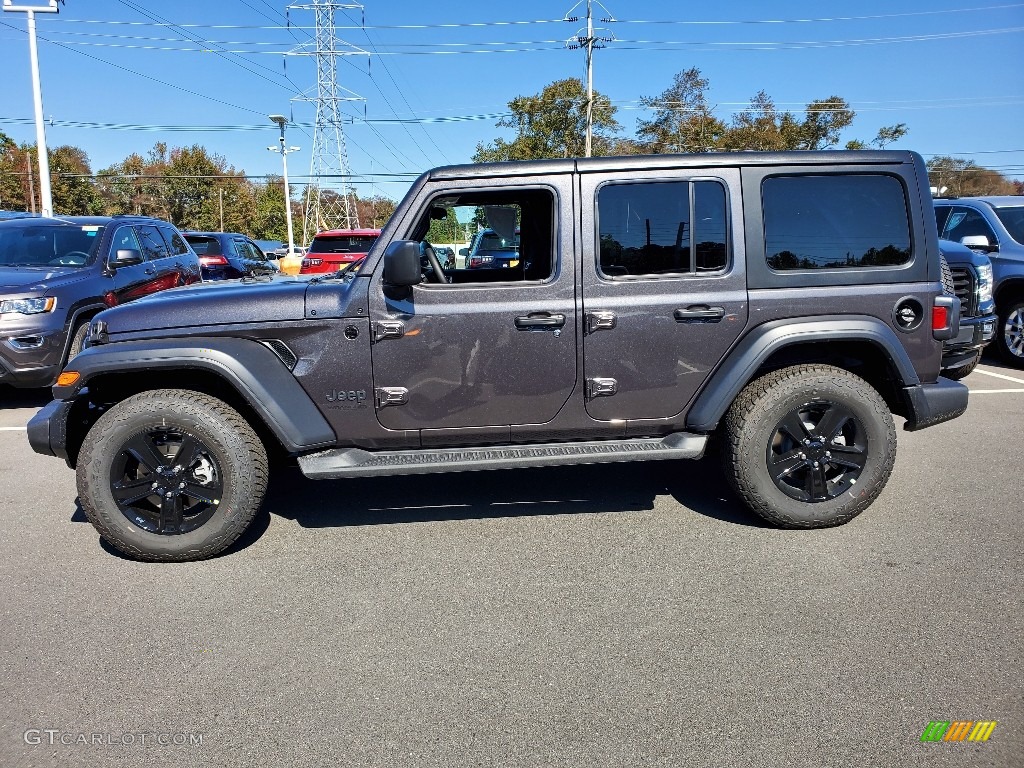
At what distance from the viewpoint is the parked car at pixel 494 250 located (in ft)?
16.0

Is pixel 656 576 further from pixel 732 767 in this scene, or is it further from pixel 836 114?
pixel 836 114

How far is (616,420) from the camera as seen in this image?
4.09m

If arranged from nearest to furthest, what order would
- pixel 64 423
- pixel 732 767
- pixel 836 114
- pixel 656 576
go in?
pixel 732 767, pixel 656 576, pixel 64 423, pixel 836 114

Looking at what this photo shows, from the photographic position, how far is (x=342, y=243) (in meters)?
13.0

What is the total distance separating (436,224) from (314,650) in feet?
8.21

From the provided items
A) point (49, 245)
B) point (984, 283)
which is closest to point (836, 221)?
point (984, 283)

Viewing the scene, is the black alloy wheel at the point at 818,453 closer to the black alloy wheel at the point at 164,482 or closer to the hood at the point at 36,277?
the black alloy wheel at the point at 164,482

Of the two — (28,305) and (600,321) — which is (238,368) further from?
(28,305)

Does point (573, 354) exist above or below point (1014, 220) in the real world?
below

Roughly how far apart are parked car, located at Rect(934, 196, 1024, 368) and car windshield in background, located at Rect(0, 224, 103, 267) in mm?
9595

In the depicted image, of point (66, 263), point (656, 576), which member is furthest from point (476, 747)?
point (66, 263)

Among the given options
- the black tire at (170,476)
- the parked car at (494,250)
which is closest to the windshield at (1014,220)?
the parked car at (494,250)

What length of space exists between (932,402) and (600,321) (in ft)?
6.33

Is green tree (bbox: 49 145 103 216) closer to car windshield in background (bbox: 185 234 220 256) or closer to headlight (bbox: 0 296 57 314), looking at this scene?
car windshield in background (bbox: 185 234 220 256)
